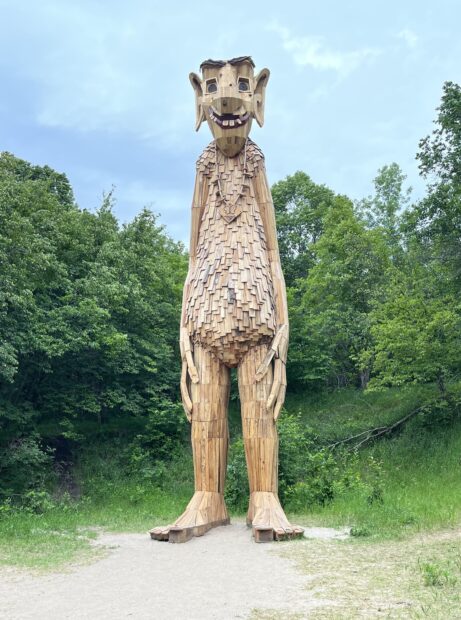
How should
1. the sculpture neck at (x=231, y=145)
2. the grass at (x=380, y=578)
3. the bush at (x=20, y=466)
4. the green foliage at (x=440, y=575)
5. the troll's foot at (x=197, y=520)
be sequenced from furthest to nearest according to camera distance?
the bush at (x=20, y=466), the sculpture neck at (x=231, y=145), the troll's foot at (x=197, y=520), the green foliage at (x=440, y=575), the grass at (x=380, y=578)

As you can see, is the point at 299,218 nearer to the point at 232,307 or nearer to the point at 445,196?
the point at 445,196

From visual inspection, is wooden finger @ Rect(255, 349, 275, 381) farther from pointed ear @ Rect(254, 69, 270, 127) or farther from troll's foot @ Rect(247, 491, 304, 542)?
pointed ear @ Rect(254, 69, 270, 127)

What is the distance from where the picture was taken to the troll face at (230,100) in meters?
6.62

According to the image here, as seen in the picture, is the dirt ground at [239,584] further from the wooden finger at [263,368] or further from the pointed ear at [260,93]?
the pointed ear at [260,93]

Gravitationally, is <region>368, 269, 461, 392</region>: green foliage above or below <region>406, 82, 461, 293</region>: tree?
below

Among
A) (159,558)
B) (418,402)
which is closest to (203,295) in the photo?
(159,558)

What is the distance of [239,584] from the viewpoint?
394cm

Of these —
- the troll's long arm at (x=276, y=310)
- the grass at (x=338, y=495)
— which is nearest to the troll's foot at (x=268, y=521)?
the grass at (x=338, y=495)

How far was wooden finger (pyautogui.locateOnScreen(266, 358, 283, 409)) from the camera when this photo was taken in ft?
20.9

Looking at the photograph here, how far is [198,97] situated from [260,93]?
704mm

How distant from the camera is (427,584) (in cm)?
366

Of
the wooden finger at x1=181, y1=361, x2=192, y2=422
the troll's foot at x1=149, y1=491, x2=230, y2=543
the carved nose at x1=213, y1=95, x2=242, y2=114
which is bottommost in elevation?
the troll's foot at x1=149, y1=491, x2=230, y2=543

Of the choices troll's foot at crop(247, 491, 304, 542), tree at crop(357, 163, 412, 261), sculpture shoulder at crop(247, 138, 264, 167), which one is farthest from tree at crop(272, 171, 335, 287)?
troll's foot at crop(247, 491, 304, 542)

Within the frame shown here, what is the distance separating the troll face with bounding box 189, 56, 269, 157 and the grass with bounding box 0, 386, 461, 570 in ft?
14.0
